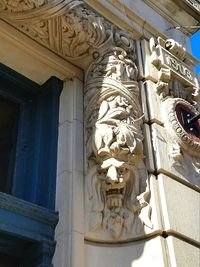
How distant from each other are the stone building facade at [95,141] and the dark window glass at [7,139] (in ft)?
0.06

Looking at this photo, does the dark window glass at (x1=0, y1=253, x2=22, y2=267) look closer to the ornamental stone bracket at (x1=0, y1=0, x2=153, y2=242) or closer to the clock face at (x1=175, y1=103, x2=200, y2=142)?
the ornamental stone bracket at (x1=0, y1=0, x2=153, y2=242)

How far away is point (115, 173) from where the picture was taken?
523 cm

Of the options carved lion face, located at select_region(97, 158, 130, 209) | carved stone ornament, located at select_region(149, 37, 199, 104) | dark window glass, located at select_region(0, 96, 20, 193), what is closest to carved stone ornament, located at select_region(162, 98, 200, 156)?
carved stone ornament, located at select_region(149, 37, 199, 104)

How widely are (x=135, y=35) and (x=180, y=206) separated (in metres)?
2.96

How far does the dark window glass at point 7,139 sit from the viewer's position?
5.46 meters

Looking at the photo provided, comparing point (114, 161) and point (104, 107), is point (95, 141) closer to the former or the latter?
point (114, 161)

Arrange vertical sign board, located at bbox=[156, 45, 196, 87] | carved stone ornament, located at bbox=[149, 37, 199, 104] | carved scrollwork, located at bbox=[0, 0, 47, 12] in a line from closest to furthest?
carved scrollwork, located at bbox=[0, 0, 47, 12], carved stone ornament, located at bbox=[149, 37, 199, 104], vertical sign board, located at bbox=[156, 45, 196, 87]

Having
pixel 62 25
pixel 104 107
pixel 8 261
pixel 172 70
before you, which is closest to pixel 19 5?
pixel 62 25

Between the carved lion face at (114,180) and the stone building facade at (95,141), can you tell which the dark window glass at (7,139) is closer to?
the stone building facade at (95,141)

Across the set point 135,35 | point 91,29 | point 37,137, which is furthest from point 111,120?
point 135,35

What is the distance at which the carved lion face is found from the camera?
5.21 meters

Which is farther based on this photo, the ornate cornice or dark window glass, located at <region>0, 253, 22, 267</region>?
the ornate cornice

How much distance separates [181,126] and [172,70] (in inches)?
43.7

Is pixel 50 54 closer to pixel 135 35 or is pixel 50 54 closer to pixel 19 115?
pixel 19 115
